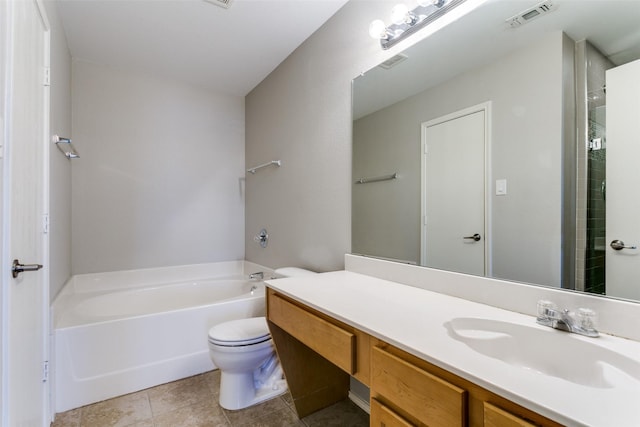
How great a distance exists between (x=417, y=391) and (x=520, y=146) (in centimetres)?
92

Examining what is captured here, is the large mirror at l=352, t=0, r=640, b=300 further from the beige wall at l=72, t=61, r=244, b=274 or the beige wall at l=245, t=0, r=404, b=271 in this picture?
the beige wall at l=72, t=61, r=244, b=274

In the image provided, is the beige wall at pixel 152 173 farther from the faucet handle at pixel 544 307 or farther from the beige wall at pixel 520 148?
the faucet handle at pixel 544 307

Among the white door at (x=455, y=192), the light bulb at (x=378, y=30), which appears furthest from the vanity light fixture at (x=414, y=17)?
the white door at (x=455, y=192)

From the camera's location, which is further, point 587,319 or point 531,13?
point 531,13

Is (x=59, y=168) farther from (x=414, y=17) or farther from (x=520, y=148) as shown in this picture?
(x=520, y=148)

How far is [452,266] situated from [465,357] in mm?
658

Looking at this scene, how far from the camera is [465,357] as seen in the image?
73 cm

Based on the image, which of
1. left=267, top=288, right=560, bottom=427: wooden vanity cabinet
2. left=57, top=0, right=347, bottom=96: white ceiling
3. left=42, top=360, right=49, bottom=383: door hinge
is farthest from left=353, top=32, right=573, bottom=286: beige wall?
left=42, top=360, right=49, bottom=383: door hinge

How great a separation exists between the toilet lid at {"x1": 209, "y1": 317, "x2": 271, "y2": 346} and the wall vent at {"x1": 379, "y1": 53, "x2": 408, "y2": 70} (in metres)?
1.63

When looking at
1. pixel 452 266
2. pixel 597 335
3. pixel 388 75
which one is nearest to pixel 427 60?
pixel 388 75

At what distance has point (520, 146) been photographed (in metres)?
1.12

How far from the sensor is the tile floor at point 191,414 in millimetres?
1602

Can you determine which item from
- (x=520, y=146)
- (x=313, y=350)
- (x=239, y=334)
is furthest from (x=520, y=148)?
(x=239, y=334)

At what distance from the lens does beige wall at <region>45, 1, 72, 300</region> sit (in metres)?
1.74
